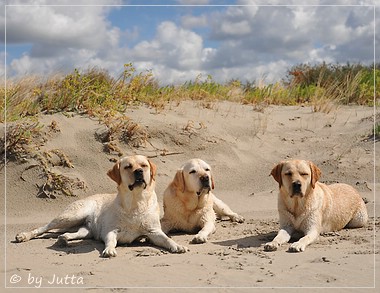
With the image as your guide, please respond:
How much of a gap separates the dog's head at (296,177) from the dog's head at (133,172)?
1480 millimetres

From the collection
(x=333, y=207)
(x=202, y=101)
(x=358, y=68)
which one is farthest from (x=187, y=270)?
(x=358, y=68)

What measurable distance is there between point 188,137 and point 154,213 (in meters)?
4.63

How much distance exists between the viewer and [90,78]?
13305 mm

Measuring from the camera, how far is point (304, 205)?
24.7 ft

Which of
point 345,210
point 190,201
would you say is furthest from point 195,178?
point 345,210

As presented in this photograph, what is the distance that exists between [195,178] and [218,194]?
2.97 m

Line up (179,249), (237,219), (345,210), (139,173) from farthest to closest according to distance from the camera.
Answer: (237,219)
(345,210)
(139,173)
(179,249)

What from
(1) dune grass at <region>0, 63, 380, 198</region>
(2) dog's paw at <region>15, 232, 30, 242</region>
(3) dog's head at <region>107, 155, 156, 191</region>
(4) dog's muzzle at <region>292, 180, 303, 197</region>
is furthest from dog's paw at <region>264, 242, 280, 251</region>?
(1) dune grass at <region>0, 63, 380, 198</region>

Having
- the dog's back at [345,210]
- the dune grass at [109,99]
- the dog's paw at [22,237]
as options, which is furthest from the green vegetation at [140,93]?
the dog's back at [345,210]

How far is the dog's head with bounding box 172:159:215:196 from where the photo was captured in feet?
25.7

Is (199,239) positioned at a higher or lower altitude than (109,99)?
lower

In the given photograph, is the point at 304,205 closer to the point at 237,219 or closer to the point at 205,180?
the point at 205,180

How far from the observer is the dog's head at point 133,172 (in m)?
7.32

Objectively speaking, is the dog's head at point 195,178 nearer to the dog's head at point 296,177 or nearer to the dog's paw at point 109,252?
Result: the dog's head at point 296,177
